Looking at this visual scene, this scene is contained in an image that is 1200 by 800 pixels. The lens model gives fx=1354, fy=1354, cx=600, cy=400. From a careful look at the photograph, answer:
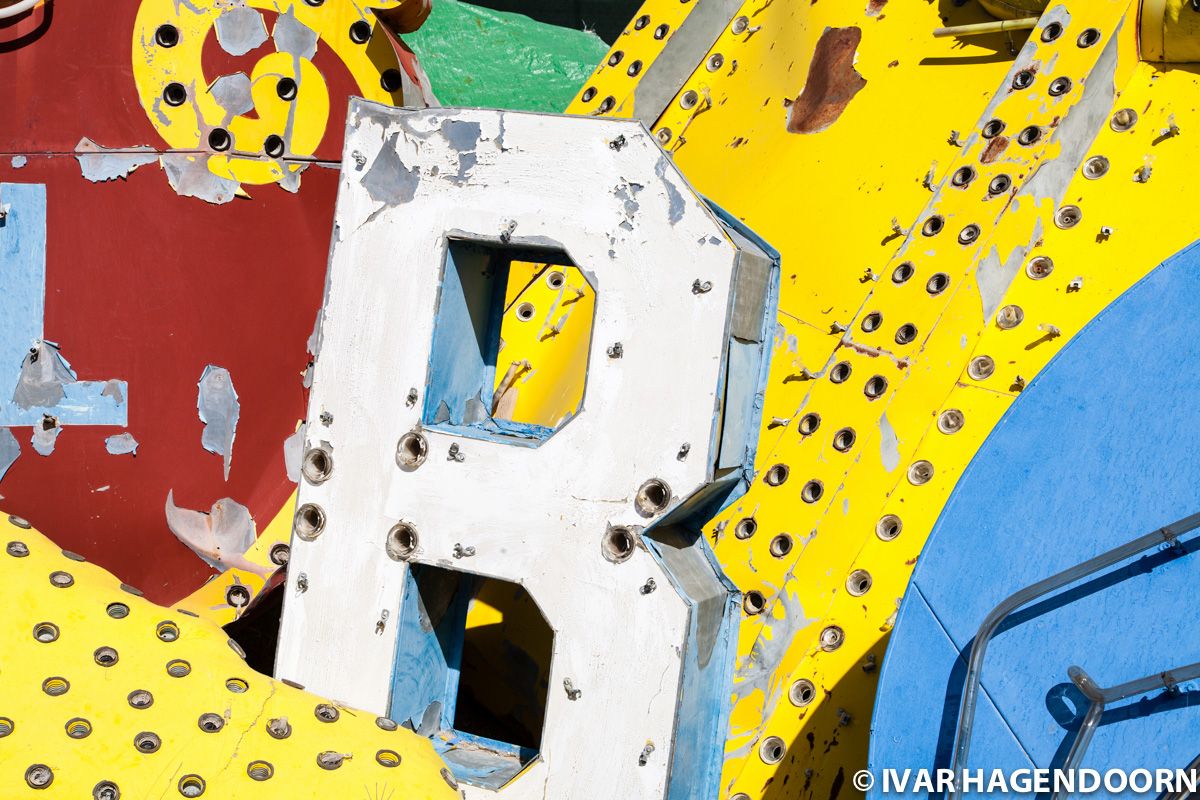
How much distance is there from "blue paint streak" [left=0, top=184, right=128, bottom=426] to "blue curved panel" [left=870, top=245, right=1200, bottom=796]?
1864 millimetres

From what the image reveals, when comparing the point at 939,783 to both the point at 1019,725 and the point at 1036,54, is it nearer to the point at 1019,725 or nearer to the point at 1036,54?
the point at 1019,725

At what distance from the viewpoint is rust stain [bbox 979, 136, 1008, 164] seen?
9.54 ft

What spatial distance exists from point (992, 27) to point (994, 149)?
440 millimetres

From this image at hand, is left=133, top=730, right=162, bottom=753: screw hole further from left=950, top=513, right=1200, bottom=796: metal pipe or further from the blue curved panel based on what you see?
left=950, top=513, right=1200, bottom=796: metal pipe

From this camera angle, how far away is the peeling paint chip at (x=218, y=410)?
2967 mm

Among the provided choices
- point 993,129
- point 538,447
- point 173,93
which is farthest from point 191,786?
point 993,129

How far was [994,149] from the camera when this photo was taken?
2.92 m

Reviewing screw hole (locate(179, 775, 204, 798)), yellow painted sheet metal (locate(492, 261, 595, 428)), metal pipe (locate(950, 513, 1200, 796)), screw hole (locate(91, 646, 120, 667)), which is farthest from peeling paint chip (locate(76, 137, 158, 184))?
metal pipe (locate(950, 513, 1200, 796))

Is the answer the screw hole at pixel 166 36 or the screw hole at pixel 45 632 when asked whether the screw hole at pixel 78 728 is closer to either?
the screw hole at pixel 45 632

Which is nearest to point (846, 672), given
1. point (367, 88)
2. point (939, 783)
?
point (939, 783)

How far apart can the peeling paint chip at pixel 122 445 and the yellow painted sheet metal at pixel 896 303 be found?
49.7 inches

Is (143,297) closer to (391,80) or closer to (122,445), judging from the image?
(122,445)

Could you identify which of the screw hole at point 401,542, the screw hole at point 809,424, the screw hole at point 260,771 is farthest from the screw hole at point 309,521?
the screw hole at point 809,424

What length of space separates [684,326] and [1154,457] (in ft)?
2.36
